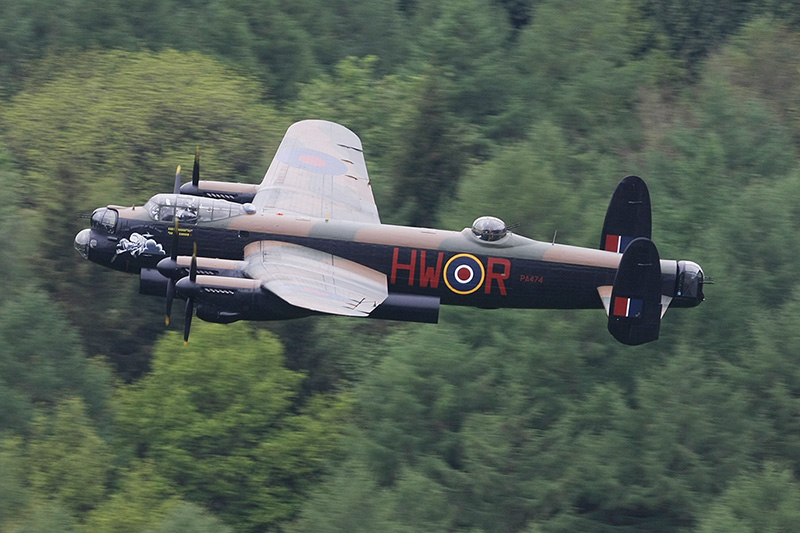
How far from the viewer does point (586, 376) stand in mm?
50156

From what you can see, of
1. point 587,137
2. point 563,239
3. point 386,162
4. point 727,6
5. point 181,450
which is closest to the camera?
point 181,450

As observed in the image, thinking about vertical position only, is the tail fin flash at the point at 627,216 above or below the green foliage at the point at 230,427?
above

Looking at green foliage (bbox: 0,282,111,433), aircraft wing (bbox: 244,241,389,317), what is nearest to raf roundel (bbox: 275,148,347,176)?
aircraft wing (bbox: 244,241,389,317)

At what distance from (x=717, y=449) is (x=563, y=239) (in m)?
11.1

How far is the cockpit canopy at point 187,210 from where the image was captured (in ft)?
125

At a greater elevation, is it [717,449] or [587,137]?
[587,137]

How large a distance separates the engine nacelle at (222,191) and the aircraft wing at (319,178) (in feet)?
1.19

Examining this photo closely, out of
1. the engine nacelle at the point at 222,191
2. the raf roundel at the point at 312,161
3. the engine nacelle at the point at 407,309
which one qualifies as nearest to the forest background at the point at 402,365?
the engine nacelle at the point at 407,309

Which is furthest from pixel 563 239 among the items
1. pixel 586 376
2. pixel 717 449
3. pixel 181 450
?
pixel 181 450

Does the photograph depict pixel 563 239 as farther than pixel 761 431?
Yes

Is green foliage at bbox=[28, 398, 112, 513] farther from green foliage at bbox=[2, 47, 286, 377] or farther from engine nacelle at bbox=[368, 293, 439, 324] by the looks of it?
engine nacelle at bbox=[368, 293, 439, 324]

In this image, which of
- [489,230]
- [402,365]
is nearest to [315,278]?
[489,230]

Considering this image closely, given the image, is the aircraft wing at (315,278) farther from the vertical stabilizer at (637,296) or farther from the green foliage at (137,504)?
the green foliage at (137,504)

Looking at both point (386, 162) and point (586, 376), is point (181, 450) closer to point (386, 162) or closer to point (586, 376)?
point (586, 376)
